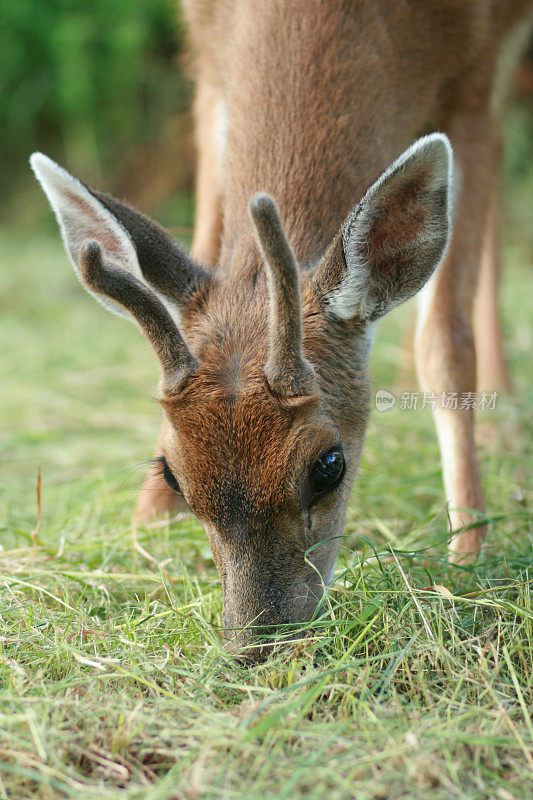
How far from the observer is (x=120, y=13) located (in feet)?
33.6

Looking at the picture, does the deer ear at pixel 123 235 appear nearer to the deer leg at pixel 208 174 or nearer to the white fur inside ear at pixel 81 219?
the white fur inside ear at pixel 81 219

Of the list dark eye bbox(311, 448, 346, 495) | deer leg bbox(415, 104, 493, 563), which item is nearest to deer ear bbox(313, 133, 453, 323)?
dark eye bbox(311, 448, 346, 495)

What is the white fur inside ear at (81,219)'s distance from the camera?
9.58 ft

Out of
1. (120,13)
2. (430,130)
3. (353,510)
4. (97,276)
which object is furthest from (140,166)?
(97,276)

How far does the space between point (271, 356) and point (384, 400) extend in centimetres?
277

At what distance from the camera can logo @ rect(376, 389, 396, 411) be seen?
201 inches

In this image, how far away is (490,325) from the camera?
225 inches

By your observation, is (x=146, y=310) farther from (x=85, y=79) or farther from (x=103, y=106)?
(x=103, y=106)

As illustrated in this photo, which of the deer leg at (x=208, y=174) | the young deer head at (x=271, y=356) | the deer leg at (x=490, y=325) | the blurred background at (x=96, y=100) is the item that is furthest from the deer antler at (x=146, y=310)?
the blurred background at (x=96, y=100)

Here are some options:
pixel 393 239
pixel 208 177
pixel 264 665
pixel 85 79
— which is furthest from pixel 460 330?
pixel 85 79

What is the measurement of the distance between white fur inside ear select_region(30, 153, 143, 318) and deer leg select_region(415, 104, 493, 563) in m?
1.41

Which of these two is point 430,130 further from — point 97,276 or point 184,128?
point 184,128

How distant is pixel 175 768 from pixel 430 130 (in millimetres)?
3136

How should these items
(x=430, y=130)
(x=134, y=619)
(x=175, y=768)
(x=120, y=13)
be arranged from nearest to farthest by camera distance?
(x=175, y=768) < (x=134, y=619) < (x=430, y=130) < (x=120, y=13)
